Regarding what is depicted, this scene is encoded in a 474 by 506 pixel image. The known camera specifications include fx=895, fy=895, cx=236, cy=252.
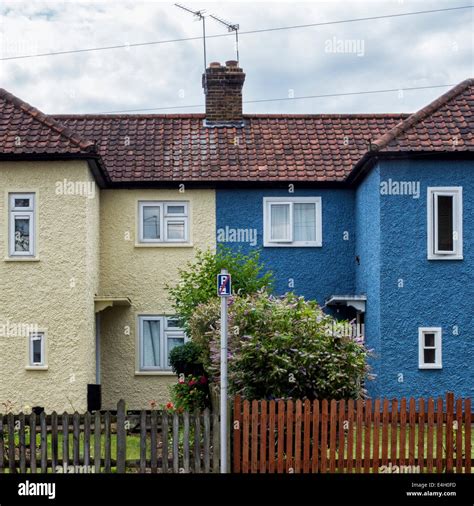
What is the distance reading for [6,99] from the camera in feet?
63.2

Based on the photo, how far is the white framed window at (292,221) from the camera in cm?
2102

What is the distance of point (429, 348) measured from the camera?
1789 centimetres

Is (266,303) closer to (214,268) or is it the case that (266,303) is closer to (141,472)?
(141,472)

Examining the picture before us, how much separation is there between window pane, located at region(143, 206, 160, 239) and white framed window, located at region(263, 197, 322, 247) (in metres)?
2.52

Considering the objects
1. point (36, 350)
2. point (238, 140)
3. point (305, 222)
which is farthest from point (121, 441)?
point (238, 140)

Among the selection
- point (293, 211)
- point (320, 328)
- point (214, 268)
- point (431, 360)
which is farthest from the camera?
point (293, 211)

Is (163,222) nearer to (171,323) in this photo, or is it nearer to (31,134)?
(171,323)

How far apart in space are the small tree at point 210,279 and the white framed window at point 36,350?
291 centimetres

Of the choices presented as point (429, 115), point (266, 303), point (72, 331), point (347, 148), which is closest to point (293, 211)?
point (347, 148)

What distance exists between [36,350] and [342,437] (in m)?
8.40

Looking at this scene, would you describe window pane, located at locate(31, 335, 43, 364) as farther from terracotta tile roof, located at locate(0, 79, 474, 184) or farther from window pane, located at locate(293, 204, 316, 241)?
window pane, located at locate(293, 204, 316, 241)

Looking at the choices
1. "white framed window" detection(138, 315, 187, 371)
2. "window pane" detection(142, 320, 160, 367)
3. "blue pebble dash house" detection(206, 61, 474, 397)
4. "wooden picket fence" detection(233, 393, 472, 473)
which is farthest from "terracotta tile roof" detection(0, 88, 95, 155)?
"wooden picket fence" detection(233, 393, 472, 473)

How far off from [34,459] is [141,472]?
1454 mm

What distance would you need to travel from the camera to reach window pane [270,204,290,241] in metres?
21.1
